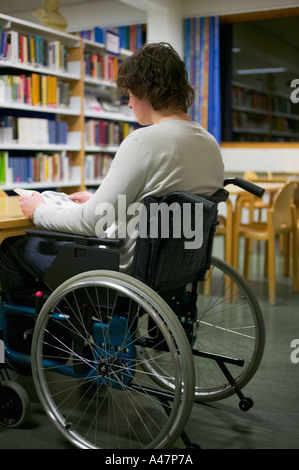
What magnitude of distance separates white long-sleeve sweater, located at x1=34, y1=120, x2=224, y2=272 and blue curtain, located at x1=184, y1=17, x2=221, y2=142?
496 cm

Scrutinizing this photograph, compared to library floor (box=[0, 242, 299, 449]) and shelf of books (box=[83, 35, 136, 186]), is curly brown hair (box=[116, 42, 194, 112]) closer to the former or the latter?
library floor (box=[0, 242, 299, 449])

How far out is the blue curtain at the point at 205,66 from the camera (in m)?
6.39

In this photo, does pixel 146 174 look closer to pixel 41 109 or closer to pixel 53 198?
pixel 53 198

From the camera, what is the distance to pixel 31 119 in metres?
4.49

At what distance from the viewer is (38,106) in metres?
4.50

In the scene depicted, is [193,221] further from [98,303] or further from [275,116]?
[275,116]

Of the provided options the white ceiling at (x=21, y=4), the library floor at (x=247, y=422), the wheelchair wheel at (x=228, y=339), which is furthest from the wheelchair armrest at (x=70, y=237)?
the white ceiling at (x=21, y=4)

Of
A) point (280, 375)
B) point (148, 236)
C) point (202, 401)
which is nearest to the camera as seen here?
point (148, 236)

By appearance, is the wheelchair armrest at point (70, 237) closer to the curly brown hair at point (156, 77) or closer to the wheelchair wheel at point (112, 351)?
the wheelchair wheel at point (112, 351)

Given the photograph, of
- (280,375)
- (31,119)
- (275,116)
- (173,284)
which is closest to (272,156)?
(275,116)

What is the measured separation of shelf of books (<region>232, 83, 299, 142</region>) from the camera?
6.76 m

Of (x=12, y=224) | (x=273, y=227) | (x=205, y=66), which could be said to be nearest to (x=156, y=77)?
(x=12, y=224)
